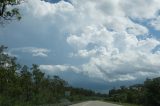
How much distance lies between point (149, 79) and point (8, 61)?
51.2 metres

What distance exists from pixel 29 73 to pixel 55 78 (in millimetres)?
41128

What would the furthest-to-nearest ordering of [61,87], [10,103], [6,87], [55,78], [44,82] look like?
[61,87]
[55,78]
[44,82]
[6,87]
[10,103]

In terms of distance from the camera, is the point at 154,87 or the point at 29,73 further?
the point at 154,87

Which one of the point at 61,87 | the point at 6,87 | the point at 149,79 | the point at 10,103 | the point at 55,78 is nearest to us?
the point at 10,103

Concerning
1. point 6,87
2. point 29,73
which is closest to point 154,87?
point 29,73

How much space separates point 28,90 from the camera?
222ft

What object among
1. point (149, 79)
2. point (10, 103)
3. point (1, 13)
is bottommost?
point (10, 103)

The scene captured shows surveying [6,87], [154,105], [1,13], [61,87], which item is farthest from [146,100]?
[1,13]

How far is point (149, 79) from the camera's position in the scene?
3593 inches

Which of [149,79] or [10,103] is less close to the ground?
[149,79]

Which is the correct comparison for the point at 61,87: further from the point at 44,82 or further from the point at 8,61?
the point at 8,61

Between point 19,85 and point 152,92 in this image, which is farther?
point 152,92

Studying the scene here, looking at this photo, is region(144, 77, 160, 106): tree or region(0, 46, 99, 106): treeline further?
region(144, 77, 160, 106): tree

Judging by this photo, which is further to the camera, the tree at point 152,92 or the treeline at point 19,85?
the tree at point 152,92
